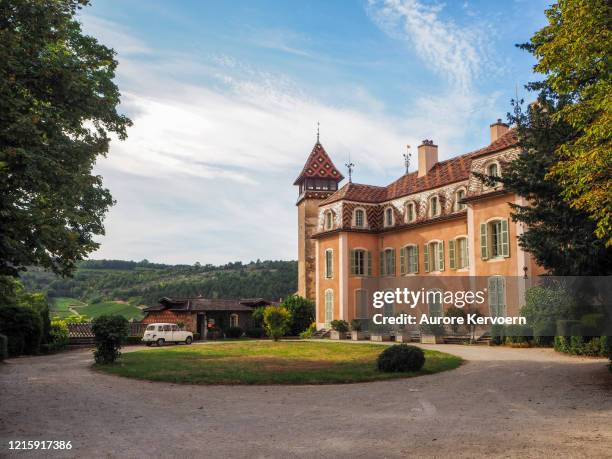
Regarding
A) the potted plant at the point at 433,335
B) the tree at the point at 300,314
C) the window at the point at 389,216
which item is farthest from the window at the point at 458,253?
the tree at the point at 300,314

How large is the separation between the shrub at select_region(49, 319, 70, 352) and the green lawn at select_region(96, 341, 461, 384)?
7.32 meters

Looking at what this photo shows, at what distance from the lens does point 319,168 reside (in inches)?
1773

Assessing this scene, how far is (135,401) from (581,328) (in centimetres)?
1469

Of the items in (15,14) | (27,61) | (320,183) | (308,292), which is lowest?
(308,292)

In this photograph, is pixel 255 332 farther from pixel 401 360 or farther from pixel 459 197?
pixel 401 360

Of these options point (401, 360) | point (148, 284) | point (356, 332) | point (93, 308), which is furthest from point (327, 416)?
point (148, 284)

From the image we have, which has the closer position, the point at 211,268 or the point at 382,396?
the point at 382,396

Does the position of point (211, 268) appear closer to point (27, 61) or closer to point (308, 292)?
point (308, 292)

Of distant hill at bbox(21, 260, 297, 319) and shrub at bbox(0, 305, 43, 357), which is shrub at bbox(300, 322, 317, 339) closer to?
shrub at bbox(0, 305, 43, 357)

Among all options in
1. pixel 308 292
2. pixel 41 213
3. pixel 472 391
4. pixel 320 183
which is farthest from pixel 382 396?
pixel 320 183

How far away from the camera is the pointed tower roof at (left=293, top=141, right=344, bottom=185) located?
44688mm

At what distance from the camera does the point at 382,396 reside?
11.4 m

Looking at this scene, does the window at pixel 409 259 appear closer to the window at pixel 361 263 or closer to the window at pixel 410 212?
the window at pixel 410 212

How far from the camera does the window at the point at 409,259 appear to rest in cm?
3312
